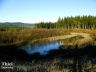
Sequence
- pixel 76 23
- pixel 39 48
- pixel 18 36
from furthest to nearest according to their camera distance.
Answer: pixel 76 23
pixel 18 36
pixel 39 48

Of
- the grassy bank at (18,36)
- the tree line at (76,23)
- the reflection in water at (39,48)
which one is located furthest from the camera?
the tree line at (76,23)

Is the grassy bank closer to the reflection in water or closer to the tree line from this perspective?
the reflection in water

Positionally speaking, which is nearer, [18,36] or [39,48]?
[39,48]

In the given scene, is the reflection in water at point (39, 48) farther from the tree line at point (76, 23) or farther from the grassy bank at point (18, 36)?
the tree line at point (76, 23)

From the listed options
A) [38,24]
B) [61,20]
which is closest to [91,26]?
[61,20]

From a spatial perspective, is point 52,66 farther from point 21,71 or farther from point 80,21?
point 80,21

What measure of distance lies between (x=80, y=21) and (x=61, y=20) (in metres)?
7.11

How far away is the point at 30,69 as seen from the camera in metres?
8.59

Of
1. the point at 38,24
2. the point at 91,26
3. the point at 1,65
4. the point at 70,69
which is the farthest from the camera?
the point at 38,24

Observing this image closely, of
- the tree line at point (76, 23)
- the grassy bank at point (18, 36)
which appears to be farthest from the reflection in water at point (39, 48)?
the tree line at point (76, 23)

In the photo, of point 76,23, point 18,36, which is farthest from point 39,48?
point 76,23

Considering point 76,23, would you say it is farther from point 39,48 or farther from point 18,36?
point 39,48

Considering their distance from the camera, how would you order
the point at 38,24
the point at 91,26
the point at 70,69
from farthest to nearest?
the point at 38,24, the point at 91,26, the point at 70,69

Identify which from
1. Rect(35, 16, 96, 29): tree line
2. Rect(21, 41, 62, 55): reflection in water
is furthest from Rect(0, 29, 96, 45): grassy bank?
Rect(35, 16, 96, 29): tree line
